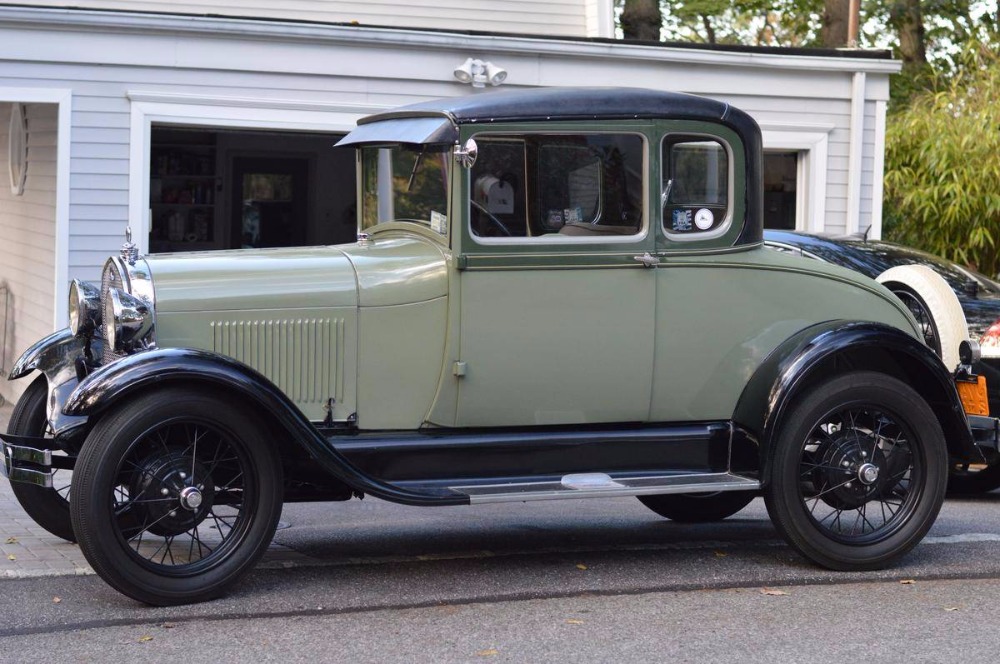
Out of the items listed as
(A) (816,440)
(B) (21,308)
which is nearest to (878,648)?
(A) (816,440)

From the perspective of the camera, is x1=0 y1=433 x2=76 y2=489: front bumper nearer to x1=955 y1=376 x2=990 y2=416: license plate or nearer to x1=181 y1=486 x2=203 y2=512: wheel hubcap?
x1=181 y1=486 x2=203 y2=512: wheel hubcap

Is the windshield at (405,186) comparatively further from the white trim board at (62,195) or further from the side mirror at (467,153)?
the white trim board at (62,195)

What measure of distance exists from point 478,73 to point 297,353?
6451mm

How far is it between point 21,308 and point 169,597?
8234 mm

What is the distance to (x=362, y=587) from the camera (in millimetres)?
5441

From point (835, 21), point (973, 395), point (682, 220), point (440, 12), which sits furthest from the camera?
point (835, 21)

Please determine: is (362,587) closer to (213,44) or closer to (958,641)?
(958,641)

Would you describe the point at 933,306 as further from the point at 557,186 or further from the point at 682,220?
the point at 557,186

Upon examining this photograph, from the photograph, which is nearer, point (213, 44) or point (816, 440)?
point (816, 440)

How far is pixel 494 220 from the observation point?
561cm

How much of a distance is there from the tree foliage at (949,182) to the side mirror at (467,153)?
9408 mm

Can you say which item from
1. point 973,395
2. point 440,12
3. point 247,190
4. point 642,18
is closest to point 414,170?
point 973,395

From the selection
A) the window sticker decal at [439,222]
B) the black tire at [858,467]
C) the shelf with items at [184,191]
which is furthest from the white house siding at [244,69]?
the black tire at [858,467]

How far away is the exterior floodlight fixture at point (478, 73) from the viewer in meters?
11.4
